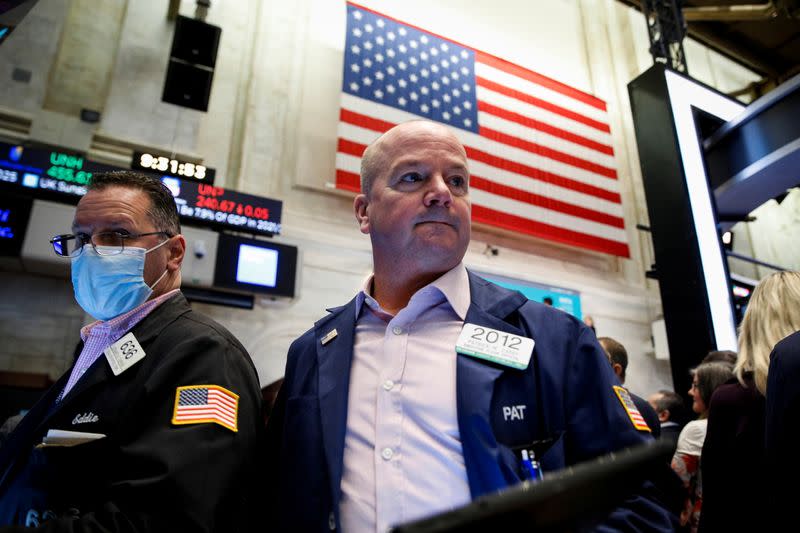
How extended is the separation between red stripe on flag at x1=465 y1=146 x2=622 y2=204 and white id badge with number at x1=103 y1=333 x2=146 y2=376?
20.7 feet

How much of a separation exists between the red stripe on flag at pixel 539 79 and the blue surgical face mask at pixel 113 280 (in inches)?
290

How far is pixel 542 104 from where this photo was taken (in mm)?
8508

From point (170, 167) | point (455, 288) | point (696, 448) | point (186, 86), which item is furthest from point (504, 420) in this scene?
point (186, 86)

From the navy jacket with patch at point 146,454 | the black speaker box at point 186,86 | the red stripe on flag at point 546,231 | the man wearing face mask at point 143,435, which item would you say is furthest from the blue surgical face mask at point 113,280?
the red stripe on flag at point 546,231

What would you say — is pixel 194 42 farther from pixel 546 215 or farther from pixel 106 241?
pixel 546 215

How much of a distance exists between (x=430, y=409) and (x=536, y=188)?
7025 mm

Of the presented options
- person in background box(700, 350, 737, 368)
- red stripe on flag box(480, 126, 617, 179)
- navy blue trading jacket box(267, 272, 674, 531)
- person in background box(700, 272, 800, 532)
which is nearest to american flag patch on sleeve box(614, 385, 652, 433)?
navy blue trading jacket box(267, 272, 674, 531)

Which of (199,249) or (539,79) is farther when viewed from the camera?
(539,79)

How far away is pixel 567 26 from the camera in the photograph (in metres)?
10.3

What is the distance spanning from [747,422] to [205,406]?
2.11 meters

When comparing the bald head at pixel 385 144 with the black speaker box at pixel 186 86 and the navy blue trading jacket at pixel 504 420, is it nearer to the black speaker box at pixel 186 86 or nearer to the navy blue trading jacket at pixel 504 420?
the navy blue trading jacket at pixel 504 420

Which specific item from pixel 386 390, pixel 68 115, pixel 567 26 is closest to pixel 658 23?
pixel 567 26

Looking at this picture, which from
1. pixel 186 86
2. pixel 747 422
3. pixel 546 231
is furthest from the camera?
pixel 546 231

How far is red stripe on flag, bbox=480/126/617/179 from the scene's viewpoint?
791 centimetres
